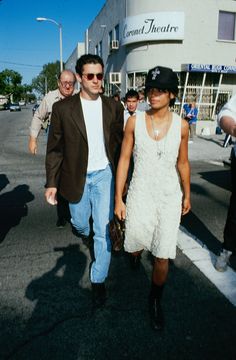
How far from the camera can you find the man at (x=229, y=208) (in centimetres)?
299

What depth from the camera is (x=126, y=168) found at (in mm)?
2760

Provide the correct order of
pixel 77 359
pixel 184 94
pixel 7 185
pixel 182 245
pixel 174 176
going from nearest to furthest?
pixel 77 359, pixel 174 176, pixel 182 245, pixel 7 185, pixel 184 94

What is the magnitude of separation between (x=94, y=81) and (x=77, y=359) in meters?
2.20

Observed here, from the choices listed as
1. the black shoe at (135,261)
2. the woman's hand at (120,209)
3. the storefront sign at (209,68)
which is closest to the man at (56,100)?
the black shoe at (135,261)

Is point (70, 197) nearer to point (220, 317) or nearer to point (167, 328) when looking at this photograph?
point (167, 328)

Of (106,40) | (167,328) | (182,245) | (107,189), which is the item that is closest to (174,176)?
(107,189)

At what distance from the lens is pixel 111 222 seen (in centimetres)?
301

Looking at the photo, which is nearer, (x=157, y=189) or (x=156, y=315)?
(x=157, y=189)

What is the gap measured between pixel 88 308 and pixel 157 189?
1.22 m

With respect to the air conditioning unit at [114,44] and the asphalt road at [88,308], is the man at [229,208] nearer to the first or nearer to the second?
the asphalt road at [88,308]

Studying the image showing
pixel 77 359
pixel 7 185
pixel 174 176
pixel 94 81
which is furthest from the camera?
pixel 7 185

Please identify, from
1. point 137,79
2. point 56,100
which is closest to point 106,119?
point 56,100

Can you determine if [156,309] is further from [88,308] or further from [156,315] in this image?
[88,308]

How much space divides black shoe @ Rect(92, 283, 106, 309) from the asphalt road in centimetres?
7
